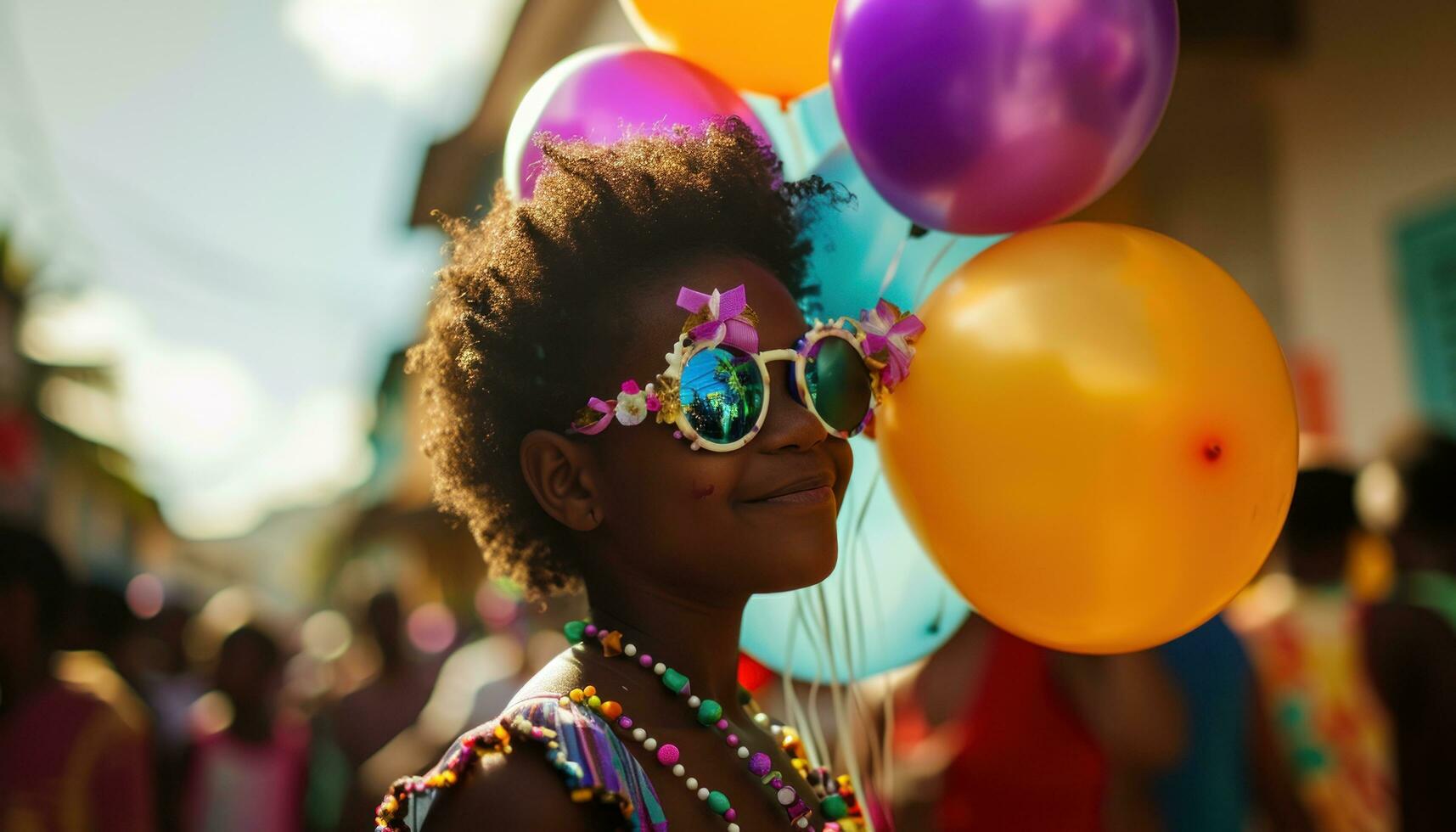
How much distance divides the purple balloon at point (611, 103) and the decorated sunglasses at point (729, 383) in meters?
0.42

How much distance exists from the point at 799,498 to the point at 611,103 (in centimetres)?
73

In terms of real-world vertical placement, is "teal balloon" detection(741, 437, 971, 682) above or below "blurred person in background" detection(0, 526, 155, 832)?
above

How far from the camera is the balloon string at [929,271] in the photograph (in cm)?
207

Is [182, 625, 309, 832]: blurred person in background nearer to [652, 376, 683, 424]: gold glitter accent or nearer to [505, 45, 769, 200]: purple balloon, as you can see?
[505, 45, 769, 200]: purple balloon

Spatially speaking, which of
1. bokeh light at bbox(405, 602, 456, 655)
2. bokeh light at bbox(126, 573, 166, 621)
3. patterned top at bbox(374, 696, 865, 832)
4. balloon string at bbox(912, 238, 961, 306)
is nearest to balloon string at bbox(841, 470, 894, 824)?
balloon string at bbox(912, 238, 961, 306)

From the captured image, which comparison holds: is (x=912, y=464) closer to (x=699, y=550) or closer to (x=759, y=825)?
(x=699, y=550)

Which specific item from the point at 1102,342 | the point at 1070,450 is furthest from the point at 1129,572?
the point at 1102,342

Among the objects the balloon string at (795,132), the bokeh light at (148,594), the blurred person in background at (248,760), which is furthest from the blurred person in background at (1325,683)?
the bokeh light at (148,594)

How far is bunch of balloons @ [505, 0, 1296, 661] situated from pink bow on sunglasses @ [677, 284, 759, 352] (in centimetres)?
31

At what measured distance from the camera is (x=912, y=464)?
1808mm

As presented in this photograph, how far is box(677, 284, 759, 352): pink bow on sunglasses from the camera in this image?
1621 mm

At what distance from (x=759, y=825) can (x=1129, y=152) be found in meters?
1.08

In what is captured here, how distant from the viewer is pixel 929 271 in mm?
2086

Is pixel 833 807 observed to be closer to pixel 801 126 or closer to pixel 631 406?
pixel 631 406
